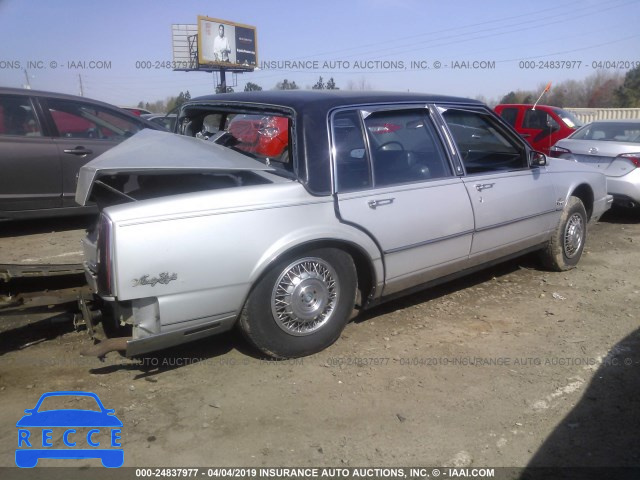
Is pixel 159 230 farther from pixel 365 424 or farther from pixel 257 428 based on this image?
pixel 365 424

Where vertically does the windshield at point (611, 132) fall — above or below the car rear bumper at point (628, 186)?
above

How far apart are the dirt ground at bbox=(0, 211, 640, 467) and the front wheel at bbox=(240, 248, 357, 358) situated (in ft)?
0.51

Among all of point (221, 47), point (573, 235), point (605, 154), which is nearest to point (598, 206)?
point (573, 235)

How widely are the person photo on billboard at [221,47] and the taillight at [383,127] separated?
1367 inches

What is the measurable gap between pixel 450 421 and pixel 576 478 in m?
0.66

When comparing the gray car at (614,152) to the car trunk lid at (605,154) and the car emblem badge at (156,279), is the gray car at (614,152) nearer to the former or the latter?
the car trunk lid at (605,154)

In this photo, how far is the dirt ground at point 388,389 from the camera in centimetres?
280

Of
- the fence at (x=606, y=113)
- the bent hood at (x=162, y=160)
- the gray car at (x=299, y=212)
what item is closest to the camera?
the gray car at (x=299, y=212)

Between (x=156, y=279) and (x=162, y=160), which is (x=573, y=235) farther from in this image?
(x=156, y=279)

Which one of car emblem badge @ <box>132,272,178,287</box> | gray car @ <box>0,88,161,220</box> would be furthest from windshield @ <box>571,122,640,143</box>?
car emblem badge @ <box>132,272,178,287</box>

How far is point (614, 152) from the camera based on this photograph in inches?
293

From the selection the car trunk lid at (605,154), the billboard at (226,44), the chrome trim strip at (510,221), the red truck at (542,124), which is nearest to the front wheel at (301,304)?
the chrome trim strip at (510,221)

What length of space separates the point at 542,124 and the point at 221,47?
95.8 feet

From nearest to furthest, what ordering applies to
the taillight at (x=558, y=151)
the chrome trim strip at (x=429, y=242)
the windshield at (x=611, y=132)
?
the chrome trim strip at (x=429, y=242), the windshield at (x=611, y=132), the taillight at (x=558, y=151)
